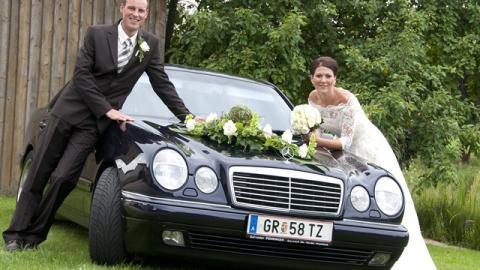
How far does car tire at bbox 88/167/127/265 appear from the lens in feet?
15.5

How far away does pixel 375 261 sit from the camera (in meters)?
4.96

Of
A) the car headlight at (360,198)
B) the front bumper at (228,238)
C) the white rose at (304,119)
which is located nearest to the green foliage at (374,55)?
the white rose at (304,119)

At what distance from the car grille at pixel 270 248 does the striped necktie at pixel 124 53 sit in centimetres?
150

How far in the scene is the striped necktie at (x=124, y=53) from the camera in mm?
5539

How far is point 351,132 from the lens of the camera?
6.00 metres

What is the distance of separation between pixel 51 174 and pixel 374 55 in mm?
5167

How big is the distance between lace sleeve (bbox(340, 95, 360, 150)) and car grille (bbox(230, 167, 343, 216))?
42.9 inches

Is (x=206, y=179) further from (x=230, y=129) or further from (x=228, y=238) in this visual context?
(x=230, y=129)

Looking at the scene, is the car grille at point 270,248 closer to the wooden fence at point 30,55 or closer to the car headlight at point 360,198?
the car headlight at point 360,198

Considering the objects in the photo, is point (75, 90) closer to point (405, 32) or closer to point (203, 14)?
point (203, 14)

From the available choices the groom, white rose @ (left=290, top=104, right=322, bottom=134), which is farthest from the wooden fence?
white rose @ (left=290, top=104, right=322, bottom=134)

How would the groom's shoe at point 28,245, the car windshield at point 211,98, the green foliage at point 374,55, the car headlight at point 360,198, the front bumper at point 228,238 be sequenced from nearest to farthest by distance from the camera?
1. the front bumper at point 228,238
2. the car headlight at point 360,198
3. the groom's shoe at point 28,245
4. the car windshield at point 211,98
5. the green foliage at point 374,55

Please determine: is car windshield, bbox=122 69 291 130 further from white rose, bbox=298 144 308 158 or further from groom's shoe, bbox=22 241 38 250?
groom's shoe, bbox=22 241 38 250

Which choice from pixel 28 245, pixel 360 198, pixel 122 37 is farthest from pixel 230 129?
pixel 28 245
